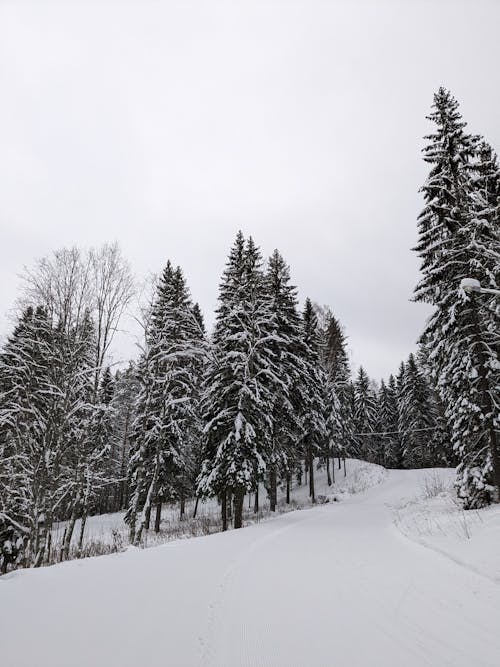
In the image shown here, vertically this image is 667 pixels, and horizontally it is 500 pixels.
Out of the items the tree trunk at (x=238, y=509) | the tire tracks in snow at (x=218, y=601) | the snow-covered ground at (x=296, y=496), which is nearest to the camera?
the tire tracks in snow at (x=218, y=601)

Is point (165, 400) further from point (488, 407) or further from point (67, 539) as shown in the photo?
point (488, 407)

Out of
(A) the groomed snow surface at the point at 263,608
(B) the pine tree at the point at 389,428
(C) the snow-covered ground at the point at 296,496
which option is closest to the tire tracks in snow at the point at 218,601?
(A) the groomed snow surface at the point at 263,608

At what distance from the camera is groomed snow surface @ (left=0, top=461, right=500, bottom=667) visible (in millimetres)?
3570

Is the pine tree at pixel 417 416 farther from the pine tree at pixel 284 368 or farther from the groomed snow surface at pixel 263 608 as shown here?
the groomed snow surface at pixel 263 608

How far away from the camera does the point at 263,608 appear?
5.06 meters

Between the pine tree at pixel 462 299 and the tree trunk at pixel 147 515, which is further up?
the pine tree at pixel 462 299

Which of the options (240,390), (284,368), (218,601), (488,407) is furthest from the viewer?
(284,368)

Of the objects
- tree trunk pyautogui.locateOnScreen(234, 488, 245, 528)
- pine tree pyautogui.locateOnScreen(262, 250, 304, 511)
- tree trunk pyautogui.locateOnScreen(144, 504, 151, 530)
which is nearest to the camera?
tree trunk pyautogui.locateOnScreen(144, 504, 151, 530)

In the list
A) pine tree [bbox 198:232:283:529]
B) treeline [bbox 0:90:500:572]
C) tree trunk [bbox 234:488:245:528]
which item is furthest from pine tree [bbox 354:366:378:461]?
tree trunk [bbox 234:488:245:528]

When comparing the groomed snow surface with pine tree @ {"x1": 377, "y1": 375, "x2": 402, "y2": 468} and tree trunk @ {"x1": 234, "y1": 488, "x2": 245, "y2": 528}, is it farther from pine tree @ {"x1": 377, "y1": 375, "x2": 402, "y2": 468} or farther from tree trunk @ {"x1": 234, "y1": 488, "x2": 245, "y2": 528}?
pine tree @ {"x1": 377, "y1": 375, "x2": 402, "y2": 468}

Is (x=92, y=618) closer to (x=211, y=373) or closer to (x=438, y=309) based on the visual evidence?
(x=438, y=309)

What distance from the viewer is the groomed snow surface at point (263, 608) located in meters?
3.57

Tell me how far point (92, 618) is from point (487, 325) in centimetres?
1541

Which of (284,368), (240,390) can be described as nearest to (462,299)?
(240,390)
